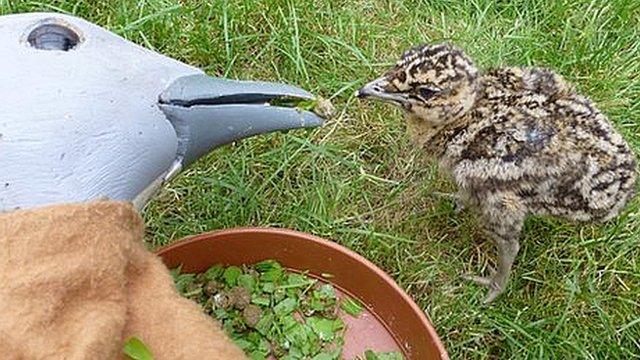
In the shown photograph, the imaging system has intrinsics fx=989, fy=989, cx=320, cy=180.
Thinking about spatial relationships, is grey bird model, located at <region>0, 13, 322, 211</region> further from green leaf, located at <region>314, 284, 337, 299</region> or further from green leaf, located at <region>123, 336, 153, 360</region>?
green leaf, located at <region>314, 284, 337, 299</region>

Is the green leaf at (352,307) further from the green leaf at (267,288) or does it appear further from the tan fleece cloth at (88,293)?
the tan fleece cloth at (88,293)

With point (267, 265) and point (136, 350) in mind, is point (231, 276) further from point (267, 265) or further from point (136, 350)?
point (136, 350)

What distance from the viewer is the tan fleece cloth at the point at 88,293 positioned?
135 cm

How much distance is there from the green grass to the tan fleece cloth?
1031mm

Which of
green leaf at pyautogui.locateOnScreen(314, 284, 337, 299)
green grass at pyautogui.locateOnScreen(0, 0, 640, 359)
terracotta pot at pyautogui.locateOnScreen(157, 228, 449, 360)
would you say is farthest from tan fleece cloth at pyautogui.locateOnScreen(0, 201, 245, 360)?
green grass at pyautogui.locateOnScreen(0, 0, 640, 359)

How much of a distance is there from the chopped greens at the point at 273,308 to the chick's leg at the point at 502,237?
13.9 inches

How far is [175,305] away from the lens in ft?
5.03

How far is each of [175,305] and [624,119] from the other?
1.67 metres

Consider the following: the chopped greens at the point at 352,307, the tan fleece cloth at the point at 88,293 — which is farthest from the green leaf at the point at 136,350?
the chopped greens at the point at 352,307

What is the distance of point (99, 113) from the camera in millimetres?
1604

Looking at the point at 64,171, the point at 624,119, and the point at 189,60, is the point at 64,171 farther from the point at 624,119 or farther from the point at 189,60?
the point at 624,119

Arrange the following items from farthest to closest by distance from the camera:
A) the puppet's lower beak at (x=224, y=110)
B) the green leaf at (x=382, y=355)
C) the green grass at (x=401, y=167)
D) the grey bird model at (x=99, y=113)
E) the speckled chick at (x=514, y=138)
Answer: the green grass at (x=401, y=167), the green leaf at (x=382, y=355), the speckled chick at (x=514, y=138), the puppet's lower beak at (x=224, y=110), the grey bird model at (x=99, y=113)

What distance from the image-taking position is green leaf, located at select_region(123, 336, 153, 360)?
1.45 m

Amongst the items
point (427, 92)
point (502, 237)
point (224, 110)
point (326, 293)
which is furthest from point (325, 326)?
point (224, 110)
